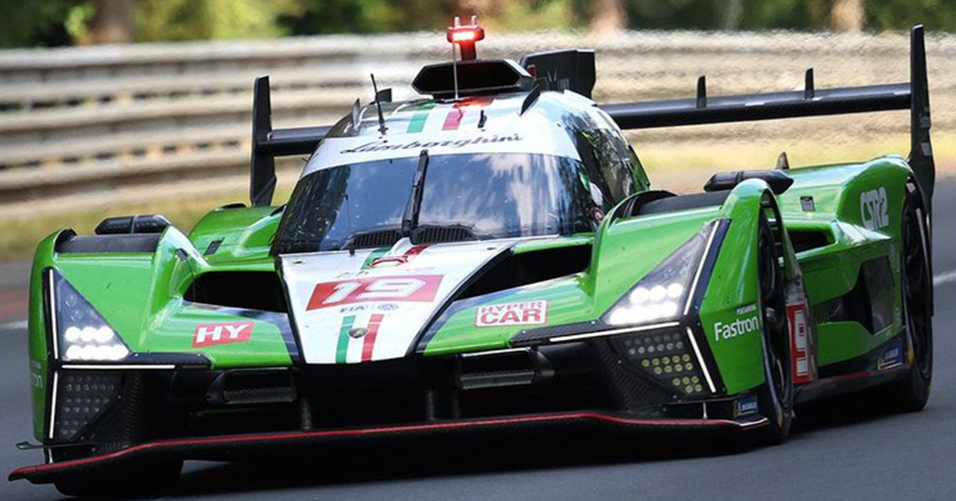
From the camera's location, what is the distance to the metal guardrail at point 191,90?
1978 cm

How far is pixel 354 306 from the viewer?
7668 mm

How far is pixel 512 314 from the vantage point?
24.8 ft

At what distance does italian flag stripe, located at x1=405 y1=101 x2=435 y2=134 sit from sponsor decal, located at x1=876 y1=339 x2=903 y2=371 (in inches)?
78.4

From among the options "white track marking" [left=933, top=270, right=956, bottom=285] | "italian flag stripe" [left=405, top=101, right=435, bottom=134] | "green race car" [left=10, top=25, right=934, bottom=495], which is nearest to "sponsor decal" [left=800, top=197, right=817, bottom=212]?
"green race car" [left=10, top=25, right=934, bottom=495]

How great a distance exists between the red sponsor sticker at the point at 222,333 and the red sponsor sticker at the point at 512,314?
759 millimetres

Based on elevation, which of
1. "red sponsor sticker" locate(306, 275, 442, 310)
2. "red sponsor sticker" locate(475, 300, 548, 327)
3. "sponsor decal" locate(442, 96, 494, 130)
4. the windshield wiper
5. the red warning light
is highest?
the red warning light

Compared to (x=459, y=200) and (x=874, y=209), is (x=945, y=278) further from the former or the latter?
(x=459, y=200)

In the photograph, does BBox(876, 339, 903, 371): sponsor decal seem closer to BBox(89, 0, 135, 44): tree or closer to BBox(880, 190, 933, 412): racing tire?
BBox(880, 190, 933, 412): racing tire

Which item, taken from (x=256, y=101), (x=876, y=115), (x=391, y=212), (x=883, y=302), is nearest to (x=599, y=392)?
(x=391, y=212)

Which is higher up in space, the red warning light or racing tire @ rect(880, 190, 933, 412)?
the red warning light

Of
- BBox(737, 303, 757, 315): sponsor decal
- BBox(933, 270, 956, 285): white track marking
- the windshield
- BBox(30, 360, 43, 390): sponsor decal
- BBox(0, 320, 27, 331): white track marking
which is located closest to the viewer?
BBox(737, 303, 757, 315): sponsor decal

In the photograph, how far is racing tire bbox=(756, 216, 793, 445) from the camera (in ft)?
25.6

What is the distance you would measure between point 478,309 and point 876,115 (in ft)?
68.0

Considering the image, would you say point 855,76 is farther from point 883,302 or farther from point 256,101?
point 883,302
